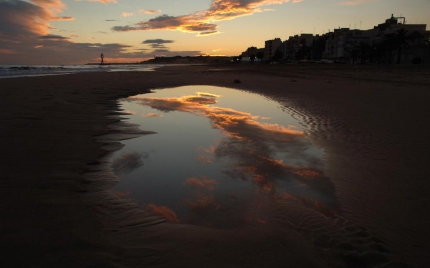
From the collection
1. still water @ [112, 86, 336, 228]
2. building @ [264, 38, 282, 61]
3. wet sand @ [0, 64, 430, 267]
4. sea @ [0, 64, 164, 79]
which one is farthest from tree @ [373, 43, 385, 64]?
building @ [264, 38, 282, 61]

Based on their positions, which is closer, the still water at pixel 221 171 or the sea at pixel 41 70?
the still water at pixel 221 171

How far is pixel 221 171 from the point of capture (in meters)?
4.61

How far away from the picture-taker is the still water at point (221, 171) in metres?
3.40

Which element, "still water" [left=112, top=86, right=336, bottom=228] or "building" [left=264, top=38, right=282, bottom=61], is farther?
"building" [left=264, top=38, right=282, bottom=61]

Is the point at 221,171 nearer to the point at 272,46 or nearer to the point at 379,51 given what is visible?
the point at 379,51

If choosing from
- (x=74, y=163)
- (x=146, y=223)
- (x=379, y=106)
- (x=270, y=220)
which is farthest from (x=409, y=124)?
(x=74, y=163)

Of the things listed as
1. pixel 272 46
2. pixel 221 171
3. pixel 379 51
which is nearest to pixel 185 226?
pixel 221 171

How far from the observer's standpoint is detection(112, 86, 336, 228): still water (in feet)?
11.2

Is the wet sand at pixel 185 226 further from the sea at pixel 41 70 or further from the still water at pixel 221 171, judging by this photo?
the sea at pixel 41 70

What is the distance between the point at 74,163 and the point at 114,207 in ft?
5.58

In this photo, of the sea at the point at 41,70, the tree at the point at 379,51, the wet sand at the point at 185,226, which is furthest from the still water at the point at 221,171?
the tree at the point at 379,51

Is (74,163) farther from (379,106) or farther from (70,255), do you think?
(379,106)

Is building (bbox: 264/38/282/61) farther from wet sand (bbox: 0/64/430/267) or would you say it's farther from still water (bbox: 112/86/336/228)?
wet sand (bbox: 0/64/430/267)

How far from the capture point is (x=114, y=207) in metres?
3.30
